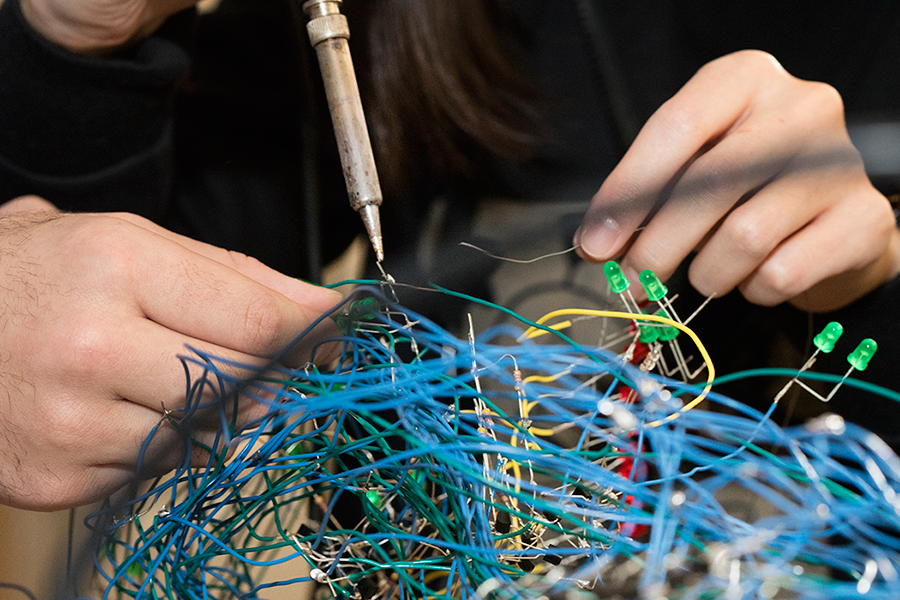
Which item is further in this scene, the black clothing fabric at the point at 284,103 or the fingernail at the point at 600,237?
the black clothing fabric at the point at 284,103

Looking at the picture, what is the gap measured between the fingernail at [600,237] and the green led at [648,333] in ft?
0.18

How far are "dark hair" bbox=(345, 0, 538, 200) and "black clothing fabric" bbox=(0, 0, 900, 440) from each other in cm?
3

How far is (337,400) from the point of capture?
20 centimetres

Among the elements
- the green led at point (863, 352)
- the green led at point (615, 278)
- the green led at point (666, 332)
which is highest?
the green led at point (615, 278)

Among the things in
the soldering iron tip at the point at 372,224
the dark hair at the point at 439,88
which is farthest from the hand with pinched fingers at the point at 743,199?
the dark hair at the point at 439,88

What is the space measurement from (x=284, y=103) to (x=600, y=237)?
41 cm

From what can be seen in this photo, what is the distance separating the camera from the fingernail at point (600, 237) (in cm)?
31

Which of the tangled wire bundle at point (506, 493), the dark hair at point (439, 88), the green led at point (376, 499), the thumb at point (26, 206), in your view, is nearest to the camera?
the tangled wire bundle at point (506, 493)

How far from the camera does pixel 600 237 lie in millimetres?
306

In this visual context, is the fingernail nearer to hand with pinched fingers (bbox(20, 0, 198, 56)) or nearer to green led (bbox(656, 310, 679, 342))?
green led (bbox(656, 310, 679, 342))

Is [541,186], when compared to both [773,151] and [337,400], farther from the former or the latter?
[337,400]

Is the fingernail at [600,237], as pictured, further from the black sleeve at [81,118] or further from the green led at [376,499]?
the black sleeve at [81,118]

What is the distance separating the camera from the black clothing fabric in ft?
1.56

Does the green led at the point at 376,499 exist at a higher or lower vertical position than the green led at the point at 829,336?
lower
